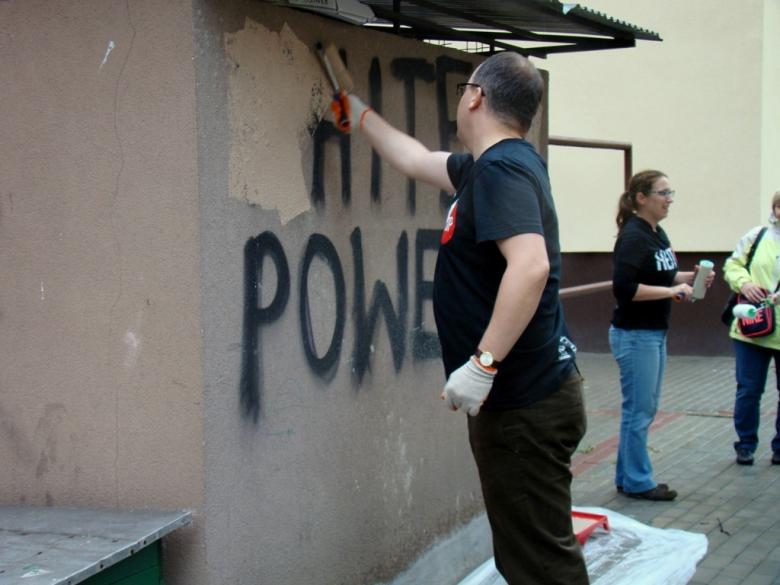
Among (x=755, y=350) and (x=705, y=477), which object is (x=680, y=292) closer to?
(x=755, y=350)

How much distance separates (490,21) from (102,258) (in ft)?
6.86

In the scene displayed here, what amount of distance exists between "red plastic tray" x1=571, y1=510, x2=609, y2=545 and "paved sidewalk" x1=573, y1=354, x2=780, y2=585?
508mm

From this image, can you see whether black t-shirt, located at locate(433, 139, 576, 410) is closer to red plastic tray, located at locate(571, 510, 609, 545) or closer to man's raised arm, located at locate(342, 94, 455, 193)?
man's raised arm, located at locate(342, 94, 455, 193)

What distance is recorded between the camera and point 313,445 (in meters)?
3.38

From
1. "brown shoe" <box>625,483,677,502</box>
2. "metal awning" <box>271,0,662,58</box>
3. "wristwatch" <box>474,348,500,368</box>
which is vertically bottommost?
"brown shoe" <box>625,483,677,502</box>

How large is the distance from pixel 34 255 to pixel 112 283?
0.29 meters

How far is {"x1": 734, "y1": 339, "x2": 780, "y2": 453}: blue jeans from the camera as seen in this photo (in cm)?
645

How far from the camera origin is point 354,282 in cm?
361

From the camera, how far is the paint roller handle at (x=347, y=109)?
11.3 feet

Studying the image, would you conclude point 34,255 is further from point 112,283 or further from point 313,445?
point 313,445

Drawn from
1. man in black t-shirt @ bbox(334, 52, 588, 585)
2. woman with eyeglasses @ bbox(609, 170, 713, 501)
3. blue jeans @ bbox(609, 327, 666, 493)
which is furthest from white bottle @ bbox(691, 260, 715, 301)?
man in black t-shirt @ bbox(334, 52, 588, 585)

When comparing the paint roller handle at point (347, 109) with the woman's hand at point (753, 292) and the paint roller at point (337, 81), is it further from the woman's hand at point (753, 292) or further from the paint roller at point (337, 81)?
the woman's hand at point (753, 292)

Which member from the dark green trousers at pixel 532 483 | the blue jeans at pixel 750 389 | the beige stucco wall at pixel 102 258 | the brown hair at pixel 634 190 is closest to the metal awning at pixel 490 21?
the beige stucco wall at pixel 102 258

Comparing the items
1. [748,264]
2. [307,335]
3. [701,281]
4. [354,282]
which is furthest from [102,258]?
[748,264]
